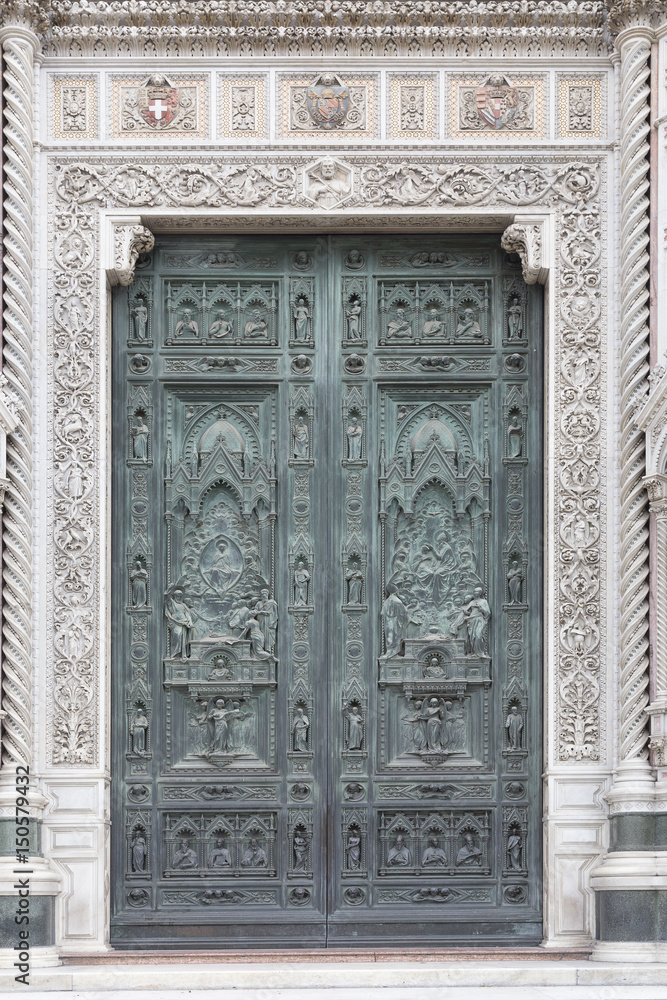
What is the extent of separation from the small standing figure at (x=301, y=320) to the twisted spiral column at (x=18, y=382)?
2.05m

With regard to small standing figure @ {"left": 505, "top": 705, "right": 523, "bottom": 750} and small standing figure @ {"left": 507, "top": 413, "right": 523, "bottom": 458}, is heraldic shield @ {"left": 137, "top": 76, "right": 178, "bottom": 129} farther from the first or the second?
small standing figure @ {"left": 505, "top": 705, "right": 523, "bottom": 750}

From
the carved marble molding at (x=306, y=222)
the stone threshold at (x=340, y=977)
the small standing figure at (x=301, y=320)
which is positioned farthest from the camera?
the small standing figure at (x=301, y=320)

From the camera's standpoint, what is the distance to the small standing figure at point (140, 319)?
485 inches

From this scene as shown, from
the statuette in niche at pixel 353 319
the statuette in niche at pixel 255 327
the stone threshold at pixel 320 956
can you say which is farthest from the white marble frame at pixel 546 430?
the statuette in niche at pixel 255 327

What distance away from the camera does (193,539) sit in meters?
12.2

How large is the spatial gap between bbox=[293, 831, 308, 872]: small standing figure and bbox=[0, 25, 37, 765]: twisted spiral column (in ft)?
6.92

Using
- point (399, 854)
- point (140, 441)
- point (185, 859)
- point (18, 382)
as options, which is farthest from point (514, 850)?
point (18, 382)

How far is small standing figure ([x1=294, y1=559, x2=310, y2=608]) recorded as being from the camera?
12.1 metres

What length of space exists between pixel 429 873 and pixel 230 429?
12.2 ft

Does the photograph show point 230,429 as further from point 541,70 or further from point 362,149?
point 541,70

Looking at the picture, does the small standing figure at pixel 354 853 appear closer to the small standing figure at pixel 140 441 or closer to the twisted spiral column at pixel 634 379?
the twisted spiral column at pixel 634 379

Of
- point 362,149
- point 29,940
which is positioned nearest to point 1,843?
point 29,940

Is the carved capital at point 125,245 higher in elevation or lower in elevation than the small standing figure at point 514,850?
higher

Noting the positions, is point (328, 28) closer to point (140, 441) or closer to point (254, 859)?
point (140, 441)
